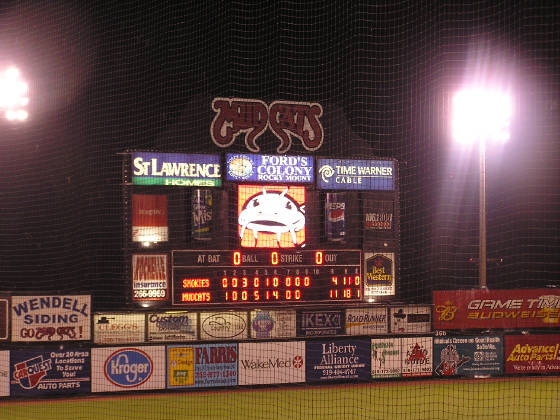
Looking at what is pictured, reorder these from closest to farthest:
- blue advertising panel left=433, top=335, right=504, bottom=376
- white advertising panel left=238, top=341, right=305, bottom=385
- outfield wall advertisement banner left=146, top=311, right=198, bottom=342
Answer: outfield wall advertisement banner left=146, top=311, right=198, bottom=342 < white advertising panel left=238, top=341, right=305, bottom=385 < blue advertising panel left=433, top=335, right=504, bottom=376

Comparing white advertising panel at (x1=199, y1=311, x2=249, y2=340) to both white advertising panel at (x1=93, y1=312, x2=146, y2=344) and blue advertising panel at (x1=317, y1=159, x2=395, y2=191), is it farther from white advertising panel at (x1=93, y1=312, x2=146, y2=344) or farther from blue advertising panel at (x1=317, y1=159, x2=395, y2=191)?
blue advertising panel at (x1=317, y1=159, x2=395, y2=191)

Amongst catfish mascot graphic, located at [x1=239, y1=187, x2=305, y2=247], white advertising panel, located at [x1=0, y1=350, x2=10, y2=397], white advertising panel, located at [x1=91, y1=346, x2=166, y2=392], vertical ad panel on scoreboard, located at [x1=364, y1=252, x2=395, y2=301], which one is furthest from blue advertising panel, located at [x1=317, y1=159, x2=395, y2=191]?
white advertising panel, located at [x1=0, y1=350, x2=10, y2=397]

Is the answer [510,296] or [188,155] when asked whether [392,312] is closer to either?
[510,296]

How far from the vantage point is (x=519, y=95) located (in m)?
17.4

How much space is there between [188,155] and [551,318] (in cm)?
852

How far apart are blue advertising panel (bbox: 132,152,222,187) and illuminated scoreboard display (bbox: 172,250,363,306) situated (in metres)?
1.35

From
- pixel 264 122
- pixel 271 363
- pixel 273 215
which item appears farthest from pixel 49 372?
pixel 264 122

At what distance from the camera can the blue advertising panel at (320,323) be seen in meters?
12.6

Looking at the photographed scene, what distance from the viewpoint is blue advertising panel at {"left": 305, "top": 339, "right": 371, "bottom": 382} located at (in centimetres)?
1259

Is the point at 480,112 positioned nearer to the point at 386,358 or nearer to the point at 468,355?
the point at 468,355

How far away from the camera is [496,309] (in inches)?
526

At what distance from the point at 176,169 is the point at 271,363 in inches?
169

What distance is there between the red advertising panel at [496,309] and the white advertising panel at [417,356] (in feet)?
1.63

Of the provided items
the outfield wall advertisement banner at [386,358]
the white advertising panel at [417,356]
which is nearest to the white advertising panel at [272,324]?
the outfield wall advertisement banner at [386,358]
